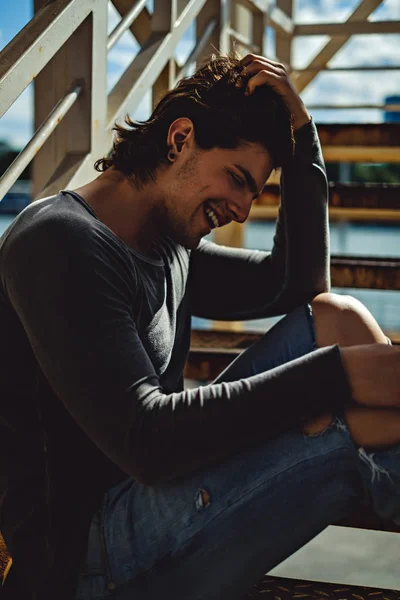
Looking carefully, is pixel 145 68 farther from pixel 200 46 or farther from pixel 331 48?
pixel 331 48

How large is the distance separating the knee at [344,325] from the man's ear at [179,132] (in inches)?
15.7

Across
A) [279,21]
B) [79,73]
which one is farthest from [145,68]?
[279,21]

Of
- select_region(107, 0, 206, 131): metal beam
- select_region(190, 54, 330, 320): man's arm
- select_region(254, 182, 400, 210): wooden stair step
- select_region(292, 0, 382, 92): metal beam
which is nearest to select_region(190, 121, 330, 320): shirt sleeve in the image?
select_region(190, 54, 330, 320): man's arm

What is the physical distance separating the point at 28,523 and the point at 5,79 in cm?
81

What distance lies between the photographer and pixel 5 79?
1410 millimetres

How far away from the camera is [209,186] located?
1.33 m

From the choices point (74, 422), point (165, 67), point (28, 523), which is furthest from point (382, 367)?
point (165, 67)

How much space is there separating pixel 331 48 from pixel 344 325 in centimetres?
324

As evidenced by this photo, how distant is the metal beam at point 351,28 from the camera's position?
396cm

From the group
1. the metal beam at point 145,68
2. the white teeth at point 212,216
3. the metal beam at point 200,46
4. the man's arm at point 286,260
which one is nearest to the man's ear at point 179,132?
the white teeth at point 212,216

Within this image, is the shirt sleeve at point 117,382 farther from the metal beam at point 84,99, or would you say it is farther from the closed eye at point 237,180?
the metal beam at point 84,99

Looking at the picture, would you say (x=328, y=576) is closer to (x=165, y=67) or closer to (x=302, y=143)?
(x=302, y=143)

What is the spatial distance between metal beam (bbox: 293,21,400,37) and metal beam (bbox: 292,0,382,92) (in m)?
0.03

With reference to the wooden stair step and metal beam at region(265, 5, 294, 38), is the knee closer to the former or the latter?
the wooden stair step
